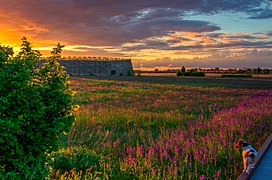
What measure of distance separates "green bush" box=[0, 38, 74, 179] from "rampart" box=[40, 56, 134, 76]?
3757 inches

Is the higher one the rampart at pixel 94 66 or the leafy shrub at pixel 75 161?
the rampart at pixel 94 66

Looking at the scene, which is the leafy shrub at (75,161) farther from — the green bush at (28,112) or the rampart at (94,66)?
the rampart at (94,66)

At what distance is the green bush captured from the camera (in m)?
3.62

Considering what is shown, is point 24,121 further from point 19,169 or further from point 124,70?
point 124,70

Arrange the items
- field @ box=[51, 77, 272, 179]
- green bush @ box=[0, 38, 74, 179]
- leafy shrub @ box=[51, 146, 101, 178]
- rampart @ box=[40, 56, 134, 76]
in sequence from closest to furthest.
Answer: green bush @ box=[0, 38, 74, 179], field @ box=[51, 77, 272, 179], leafy shrub @ box=[51, 146, 101, 178], rampart @ box=[40, 56, 134, 76]

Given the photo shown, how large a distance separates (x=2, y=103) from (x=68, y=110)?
1.03 m

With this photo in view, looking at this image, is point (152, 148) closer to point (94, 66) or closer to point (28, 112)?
point (28, 112)

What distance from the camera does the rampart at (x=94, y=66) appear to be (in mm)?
101019

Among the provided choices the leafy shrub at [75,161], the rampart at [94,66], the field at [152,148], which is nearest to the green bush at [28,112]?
the field at [152,148]

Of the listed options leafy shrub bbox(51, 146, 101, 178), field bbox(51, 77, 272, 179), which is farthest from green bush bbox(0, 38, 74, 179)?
leafy shrub bbox(51, 146, 101, 178)

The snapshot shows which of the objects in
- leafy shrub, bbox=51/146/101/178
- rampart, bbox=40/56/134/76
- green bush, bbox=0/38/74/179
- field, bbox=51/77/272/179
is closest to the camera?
green bush, bbox=0/38/74/179

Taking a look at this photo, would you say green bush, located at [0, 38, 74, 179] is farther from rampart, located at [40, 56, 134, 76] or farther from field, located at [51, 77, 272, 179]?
rampart, located at [40, 56, 134, 76]

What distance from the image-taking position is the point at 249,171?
6.18 metres

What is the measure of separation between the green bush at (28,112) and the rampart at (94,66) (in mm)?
95436
